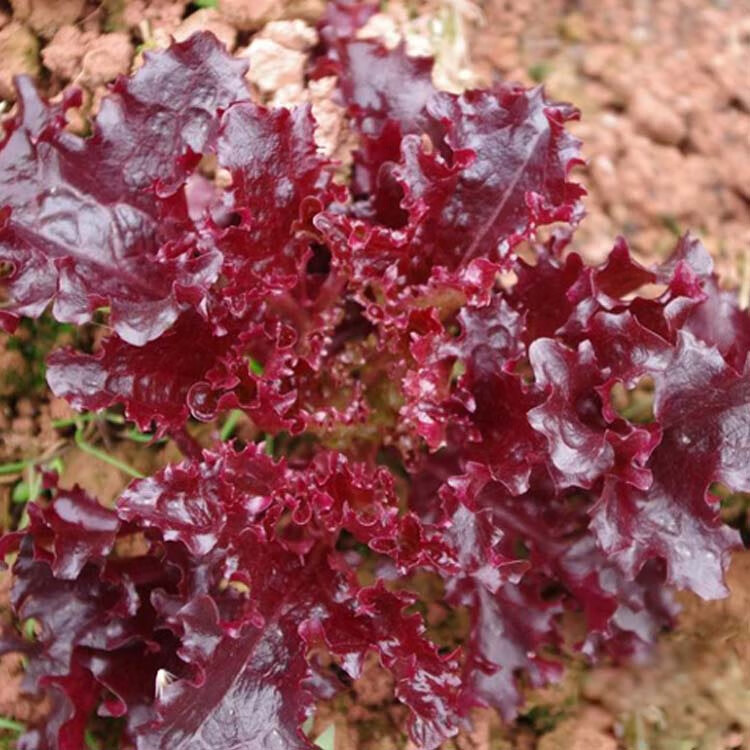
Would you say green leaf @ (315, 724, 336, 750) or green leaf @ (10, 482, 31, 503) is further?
green leaf @ (10, 482, 31, 503)

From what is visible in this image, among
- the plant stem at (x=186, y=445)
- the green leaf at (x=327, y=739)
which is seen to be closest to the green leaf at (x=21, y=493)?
the plant stem at (x=186, y=445)

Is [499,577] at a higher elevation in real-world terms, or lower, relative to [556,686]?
higher

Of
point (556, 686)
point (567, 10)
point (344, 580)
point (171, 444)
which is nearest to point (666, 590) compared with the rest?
point (556, 686)

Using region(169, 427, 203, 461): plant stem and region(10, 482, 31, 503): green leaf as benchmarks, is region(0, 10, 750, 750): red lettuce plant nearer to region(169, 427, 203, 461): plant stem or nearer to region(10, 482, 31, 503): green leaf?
region(169, 427, 203, 461): plant stem

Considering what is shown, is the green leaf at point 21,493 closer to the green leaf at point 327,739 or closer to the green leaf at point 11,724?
the green leaf at point 11,724

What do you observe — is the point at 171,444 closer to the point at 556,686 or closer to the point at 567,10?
the point at 556,686

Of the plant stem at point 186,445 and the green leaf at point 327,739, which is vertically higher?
the plant stem at point 186,445

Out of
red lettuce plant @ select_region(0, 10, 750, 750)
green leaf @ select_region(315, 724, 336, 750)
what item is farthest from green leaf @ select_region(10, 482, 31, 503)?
green leaf @ select_region(315, 724, 336, 750)

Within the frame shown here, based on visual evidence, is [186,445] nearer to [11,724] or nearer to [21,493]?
[21,493]
